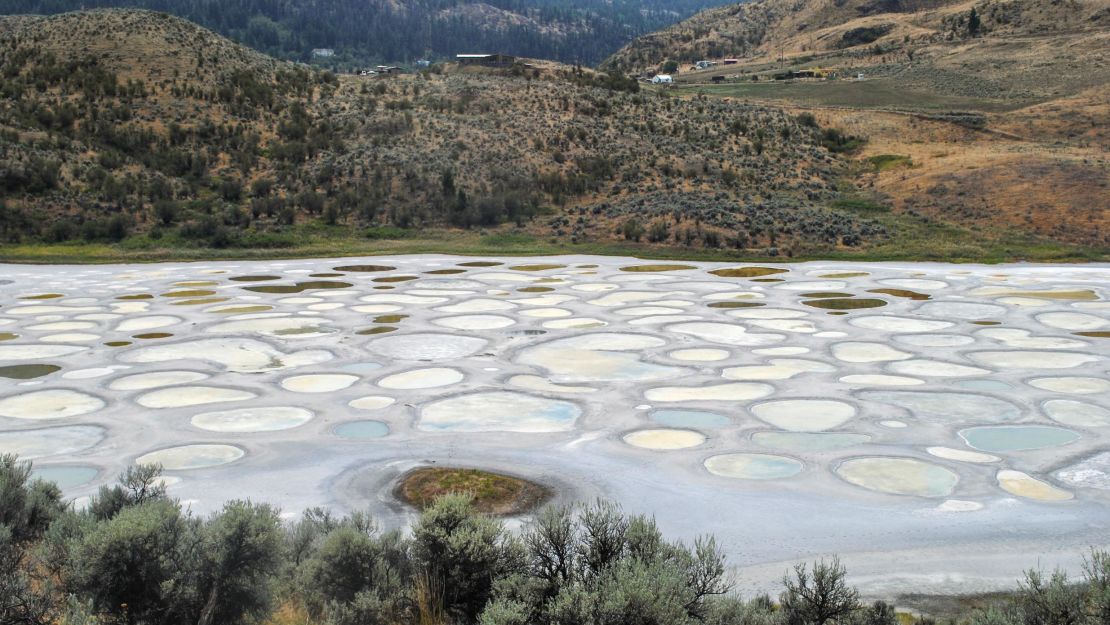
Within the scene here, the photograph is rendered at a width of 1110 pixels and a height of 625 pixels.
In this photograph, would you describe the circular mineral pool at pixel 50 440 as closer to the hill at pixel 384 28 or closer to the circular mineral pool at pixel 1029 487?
the circular mineral pool at pixel 1029 487

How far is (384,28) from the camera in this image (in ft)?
545

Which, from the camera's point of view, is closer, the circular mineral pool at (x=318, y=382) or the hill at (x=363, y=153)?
the circular mineral pool at (x=318, y=382)

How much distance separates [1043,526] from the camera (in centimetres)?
743

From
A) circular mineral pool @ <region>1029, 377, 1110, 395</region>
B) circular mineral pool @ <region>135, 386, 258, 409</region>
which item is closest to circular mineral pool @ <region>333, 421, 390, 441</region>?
circular mineral pool @ <region>135, 386, 258, 409</region>

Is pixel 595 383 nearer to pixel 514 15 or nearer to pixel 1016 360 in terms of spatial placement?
pixel 1016 360

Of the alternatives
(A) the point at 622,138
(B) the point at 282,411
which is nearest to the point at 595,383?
(B) the point at 282,411

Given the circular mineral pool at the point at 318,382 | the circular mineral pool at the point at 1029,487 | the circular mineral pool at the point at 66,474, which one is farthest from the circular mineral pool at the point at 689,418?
the circular mineral pool at the point at 66,474

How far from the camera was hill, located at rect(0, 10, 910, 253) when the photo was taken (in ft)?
100

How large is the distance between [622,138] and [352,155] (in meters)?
12.0

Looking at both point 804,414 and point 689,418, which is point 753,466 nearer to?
point 689,418

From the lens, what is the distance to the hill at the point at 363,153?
30625mm

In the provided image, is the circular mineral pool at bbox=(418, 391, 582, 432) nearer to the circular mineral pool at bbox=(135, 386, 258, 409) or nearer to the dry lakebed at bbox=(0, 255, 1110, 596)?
the dry lakebed at bbox=(0, 255, 1110, 596)

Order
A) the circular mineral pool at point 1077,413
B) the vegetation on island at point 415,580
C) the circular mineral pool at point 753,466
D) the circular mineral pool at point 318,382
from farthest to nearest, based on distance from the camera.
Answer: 1. the circular mineral pool at point 318,382
2. the circular mineral pool at point 1077,413
3. the circular mineral pool at point 753,466
4. the vegetation on island at point 415,580

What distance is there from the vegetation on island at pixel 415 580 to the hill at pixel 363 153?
23.4 meters
